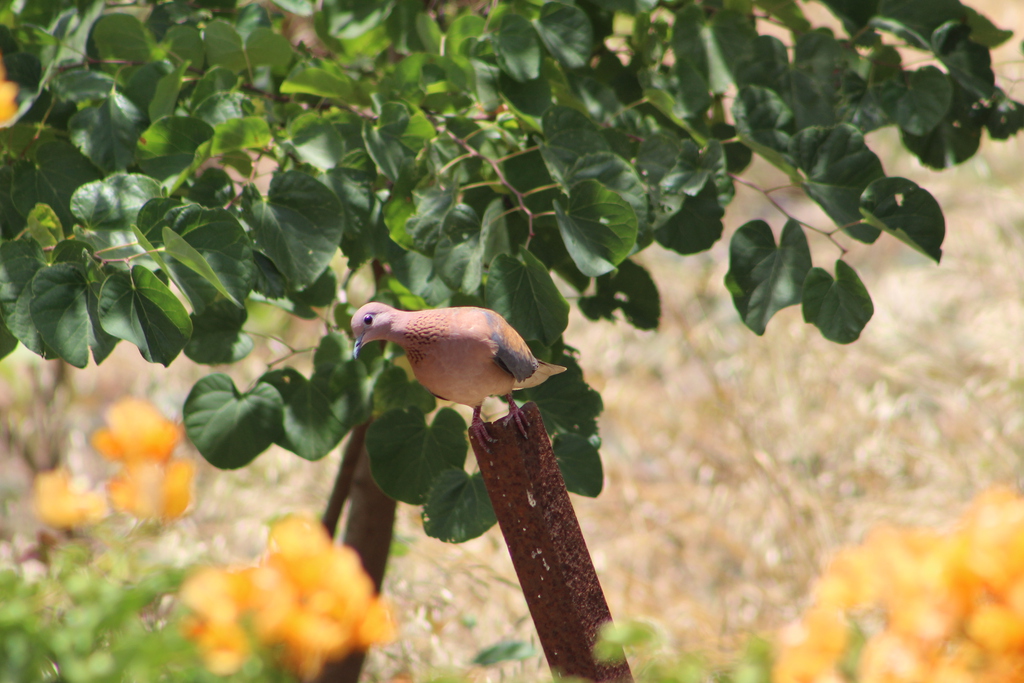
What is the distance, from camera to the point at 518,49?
100 cm

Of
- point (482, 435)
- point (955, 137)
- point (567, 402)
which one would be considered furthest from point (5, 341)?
point (955, 137)

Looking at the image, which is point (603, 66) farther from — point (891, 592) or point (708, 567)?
point (708, 567)

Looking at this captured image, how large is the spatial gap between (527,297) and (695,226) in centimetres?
29

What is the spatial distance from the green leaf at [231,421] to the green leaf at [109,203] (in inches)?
9.1

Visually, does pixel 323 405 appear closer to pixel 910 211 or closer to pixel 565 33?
pixel 565 33

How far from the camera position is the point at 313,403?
103cm

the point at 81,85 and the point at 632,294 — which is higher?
the point at 81,85

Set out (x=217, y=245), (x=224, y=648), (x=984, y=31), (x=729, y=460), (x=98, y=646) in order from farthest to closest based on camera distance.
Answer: (x=729, y=460), (x=984, y=31), (x=217, y=245), (x=98, y=646), (x=224, y=648)

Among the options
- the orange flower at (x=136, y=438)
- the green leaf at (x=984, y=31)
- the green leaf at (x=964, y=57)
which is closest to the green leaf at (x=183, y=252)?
the orange flower at (x=136, y=438)

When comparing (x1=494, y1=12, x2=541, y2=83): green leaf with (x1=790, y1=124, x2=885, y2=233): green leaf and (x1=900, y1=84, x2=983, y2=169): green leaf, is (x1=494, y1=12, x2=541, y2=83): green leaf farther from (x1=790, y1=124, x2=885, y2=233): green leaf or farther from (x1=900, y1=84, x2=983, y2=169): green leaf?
(x1=900, y1=84, x2=983, y2=169): green leaf

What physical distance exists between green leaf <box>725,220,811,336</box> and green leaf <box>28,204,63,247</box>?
2.54 ft

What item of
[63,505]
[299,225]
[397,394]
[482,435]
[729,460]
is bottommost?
[729,460]

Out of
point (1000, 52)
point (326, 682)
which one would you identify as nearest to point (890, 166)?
point (1000, 52)

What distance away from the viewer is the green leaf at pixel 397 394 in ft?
3.43
